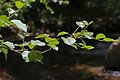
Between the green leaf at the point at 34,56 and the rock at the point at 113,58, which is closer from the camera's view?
the green leaf at the point at 34,56

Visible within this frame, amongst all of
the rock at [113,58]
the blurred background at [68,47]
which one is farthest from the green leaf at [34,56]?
the rock at [113,58]

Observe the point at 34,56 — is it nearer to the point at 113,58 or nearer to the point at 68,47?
the point at 113,58

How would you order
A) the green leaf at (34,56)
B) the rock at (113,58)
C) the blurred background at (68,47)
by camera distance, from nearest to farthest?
1. the green leaf at (34,56)
2. the blurred background at (68,47)
3. the rock at (113,58)

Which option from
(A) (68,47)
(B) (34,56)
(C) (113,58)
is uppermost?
(B) (34,56)

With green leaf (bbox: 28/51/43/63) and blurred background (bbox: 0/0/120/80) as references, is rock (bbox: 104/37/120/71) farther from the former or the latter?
green leaf (bbox: 28/51/43/63)

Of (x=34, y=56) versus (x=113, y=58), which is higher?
(x=34, y=56)

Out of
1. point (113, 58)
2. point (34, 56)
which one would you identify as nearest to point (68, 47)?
point (113, 58)

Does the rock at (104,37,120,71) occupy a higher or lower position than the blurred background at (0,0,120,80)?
higher

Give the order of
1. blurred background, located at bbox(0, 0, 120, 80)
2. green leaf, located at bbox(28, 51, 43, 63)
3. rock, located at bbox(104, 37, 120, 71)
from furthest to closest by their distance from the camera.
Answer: rock, located at bbox(104, 37, 120, 71) < blurred background, located at bbox(0, 0, 120, 80) < green leaf, located at bbox(28, 51, 43, 63)

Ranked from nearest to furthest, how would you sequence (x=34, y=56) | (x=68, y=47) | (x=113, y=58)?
(x=34, y=56) → (x=113, y=58) → (x=68, y=47)

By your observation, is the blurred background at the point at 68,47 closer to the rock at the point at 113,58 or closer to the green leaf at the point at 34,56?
the rock at the point at 113,58

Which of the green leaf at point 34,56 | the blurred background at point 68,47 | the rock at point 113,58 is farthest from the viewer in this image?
the rock at point 113,58

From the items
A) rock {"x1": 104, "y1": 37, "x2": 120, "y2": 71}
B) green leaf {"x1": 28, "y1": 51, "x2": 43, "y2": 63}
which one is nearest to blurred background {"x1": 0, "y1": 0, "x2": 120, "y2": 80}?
rock {"x1": 104, "y1": 37, "x2": 120, "y2": 71}

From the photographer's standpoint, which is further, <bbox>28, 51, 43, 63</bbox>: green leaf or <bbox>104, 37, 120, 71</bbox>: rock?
<bbox>104, 37, 120, 71</bbox>: rock
